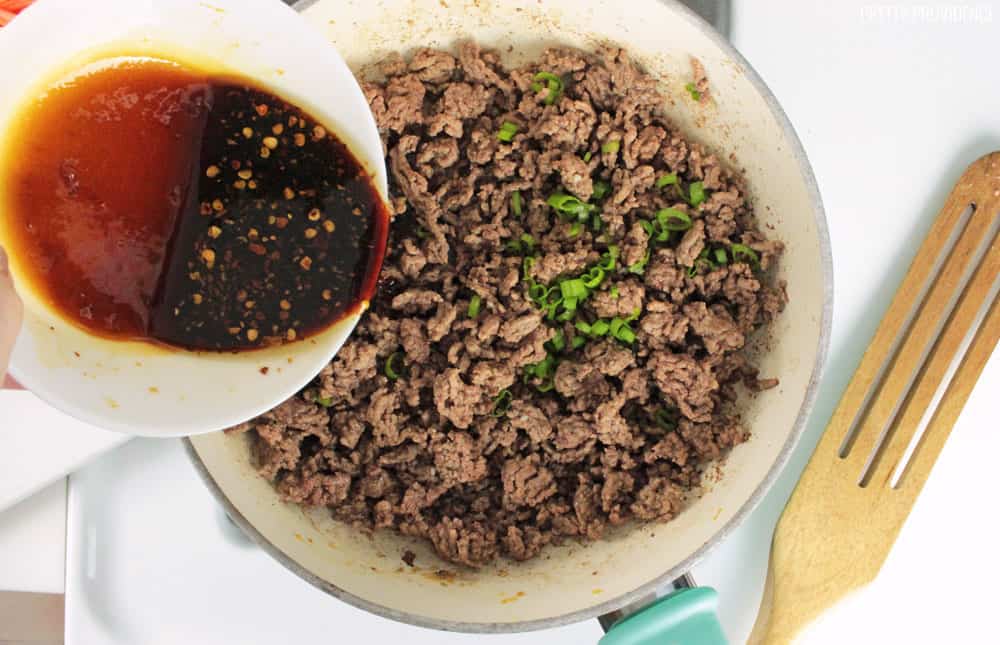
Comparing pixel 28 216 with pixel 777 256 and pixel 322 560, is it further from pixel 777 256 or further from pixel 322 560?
pixel 777 256

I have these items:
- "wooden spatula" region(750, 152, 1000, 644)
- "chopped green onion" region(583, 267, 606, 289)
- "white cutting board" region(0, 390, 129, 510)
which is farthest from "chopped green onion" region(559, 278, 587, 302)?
"white cutting board" region(0, 390, 129, 510)

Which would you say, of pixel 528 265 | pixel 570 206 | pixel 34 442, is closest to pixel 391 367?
pixel 528 265

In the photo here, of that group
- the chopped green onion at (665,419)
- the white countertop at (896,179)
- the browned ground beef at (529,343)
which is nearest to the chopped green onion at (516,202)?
the browned ground beef at (529,343)

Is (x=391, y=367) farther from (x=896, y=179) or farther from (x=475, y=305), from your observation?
(x=896, y=179)

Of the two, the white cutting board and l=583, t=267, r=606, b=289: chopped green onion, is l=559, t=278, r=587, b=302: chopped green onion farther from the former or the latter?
the white cutting board

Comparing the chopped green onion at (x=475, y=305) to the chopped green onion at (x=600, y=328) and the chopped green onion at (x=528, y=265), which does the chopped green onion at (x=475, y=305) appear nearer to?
the chopped green onion at (x=528, y=265)

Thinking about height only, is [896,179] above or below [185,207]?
above
